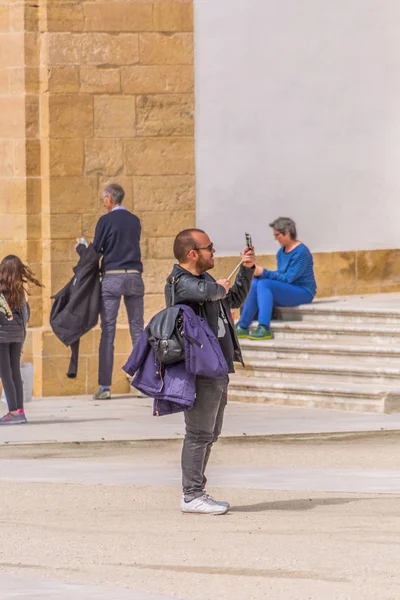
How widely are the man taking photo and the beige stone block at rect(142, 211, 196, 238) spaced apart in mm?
5759

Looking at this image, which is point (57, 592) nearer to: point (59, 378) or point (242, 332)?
point (59, 378)

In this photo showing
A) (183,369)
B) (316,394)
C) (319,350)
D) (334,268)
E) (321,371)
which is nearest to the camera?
(183,369)

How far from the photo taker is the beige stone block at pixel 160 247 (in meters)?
13.9

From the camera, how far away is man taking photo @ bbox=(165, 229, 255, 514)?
7.96 metres

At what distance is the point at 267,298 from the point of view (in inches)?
538

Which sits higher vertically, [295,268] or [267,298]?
[295,268]

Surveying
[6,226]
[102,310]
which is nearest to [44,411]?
[102,310]

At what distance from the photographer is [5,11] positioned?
1366cm

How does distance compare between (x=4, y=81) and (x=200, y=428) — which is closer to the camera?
(x=200, y=428)

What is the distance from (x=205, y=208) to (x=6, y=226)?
179 cm

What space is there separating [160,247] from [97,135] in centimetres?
113

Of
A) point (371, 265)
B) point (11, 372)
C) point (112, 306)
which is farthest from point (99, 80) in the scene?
point (371, 265)

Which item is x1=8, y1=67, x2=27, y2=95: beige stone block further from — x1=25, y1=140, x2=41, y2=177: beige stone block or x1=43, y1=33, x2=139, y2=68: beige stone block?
x1=25, y1=140, x2=41, y2=177: beige stone block

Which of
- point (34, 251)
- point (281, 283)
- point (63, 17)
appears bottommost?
point (281, 283)
